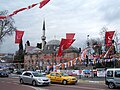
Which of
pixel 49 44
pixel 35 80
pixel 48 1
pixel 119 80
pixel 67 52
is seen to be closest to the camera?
pixel 48 1

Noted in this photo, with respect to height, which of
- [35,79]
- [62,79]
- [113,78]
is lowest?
[62,79]

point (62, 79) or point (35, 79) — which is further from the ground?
point (35, 79)

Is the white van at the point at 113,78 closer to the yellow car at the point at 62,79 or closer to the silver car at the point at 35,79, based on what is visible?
the yellow car at the point at 62,79

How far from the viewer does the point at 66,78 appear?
26.3 meters

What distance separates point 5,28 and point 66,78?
30.8 m

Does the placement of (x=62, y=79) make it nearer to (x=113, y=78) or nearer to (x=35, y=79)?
(x=35, y=79)

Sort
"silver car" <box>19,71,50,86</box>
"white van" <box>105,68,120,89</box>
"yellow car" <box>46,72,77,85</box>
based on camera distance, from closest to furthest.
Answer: "white van" <box>105,68,120,89</box> < "silver car" <box>19,71,50,86</box> < "yellow car" <box>46,72,77,85</box>

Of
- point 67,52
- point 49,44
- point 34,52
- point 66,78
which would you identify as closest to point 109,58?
point 66,78

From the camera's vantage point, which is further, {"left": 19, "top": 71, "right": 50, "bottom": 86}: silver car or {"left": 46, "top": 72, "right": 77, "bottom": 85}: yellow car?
{"left": 46, "top": 72, "right": 77, "bottom": 85}: yellow car

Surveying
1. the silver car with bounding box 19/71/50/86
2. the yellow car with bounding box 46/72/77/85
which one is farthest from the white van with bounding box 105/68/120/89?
the silver car with bounding box 19/71/50/86

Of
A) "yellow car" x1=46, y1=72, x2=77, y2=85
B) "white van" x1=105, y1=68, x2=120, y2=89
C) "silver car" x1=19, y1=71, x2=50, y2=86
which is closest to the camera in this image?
"white van" x1=105, y1=68, x2=120, y2=89

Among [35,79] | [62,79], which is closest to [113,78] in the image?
[62,79]

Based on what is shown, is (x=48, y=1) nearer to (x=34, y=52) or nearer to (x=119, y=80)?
(x=119, y=80)

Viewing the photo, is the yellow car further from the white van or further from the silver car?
the white van
